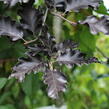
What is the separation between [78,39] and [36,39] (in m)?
0.42

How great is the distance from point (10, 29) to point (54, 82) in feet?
0.55

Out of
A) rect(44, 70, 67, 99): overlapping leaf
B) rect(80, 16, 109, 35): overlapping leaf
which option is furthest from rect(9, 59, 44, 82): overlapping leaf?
rect(80, 16, 109, 35): overlapping leaf

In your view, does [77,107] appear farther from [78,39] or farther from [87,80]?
[78,39]

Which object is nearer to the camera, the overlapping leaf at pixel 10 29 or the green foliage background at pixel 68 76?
the overlapping leaf at pixel 10 29

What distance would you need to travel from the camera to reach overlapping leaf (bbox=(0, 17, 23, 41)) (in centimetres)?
72

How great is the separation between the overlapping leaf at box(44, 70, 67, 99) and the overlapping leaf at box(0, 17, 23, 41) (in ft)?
0.40

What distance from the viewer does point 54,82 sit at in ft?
2.14

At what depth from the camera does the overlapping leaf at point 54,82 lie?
0.64 meters

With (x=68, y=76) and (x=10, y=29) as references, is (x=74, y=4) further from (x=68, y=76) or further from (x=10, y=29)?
(x=68, y=76)

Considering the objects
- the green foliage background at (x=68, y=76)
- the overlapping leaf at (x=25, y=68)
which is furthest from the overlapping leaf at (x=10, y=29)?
the green foliage background at (x=68, y=76)

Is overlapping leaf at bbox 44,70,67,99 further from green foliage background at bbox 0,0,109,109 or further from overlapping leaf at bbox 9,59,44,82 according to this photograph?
green foliage background at bbox 0,0,109,109

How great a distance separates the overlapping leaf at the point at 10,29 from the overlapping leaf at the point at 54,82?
0.40 feet

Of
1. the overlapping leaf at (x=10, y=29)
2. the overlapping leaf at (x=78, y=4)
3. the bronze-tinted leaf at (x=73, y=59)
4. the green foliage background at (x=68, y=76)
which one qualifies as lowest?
the green foliage background at (x=68, y=76)

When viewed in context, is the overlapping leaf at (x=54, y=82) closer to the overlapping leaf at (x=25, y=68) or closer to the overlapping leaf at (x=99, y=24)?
the overlapping leaf at (x=25, y=68)
